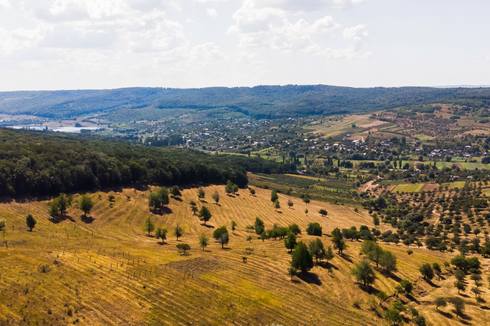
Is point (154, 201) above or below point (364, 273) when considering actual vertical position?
above

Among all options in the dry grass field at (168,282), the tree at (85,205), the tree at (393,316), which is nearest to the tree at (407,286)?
the dry grass field at (168,282)

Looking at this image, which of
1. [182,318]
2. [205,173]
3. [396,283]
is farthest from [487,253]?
[205,173]

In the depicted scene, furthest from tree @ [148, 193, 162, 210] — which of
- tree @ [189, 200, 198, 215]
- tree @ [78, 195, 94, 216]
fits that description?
tree @ [78, 195, 94, 216]

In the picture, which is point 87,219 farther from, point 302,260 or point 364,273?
point 364,273

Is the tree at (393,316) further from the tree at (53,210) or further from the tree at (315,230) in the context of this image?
the tree at (53,210)

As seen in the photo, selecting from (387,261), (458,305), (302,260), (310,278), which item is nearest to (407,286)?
(387,261)

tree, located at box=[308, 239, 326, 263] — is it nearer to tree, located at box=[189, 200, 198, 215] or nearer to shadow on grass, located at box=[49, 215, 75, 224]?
tree, located at box=[189, 200, 198, 215]
